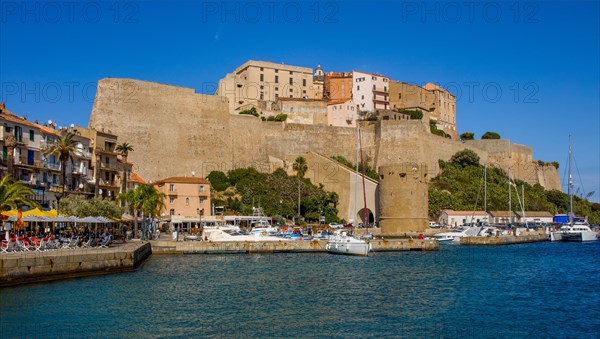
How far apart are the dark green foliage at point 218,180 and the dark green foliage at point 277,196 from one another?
0.35 meters

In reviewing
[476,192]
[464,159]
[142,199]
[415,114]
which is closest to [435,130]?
[415,114]

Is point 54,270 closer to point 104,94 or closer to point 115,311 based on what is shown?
point 115,311

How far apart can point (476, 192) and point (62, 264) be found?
4491cm

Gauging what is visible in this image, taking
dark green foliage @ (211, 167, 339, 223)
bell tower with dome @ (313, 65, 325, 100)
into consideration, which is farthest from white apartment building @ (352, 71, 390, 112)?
dark green foliage @ (211, 167, 339, 223)

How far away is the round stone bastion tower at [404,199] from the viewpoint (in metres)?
43.1

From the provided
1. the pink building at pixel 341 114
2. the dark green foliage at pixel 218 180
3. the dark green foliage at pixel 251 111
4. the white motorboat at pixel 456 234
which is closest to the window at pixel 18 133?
the dark green foliage at pixel 218 180

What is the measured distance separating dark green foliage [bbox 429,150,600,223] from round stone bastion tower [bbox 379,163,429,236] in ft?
30.6

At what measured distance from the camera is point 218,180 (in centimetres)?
4875

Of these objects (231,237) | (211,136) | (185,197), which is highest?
(211,136)

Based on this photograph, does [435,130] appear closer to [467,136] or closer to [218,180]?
[467,136]

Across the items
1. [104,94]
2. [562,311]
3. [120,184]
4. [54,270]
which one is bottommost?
[562,311]

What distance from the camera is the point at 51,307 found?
50.2 feet

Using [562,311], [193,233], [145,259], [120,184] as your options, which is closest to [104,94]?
[120,184]

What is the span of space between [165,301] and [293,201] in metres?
31.2
